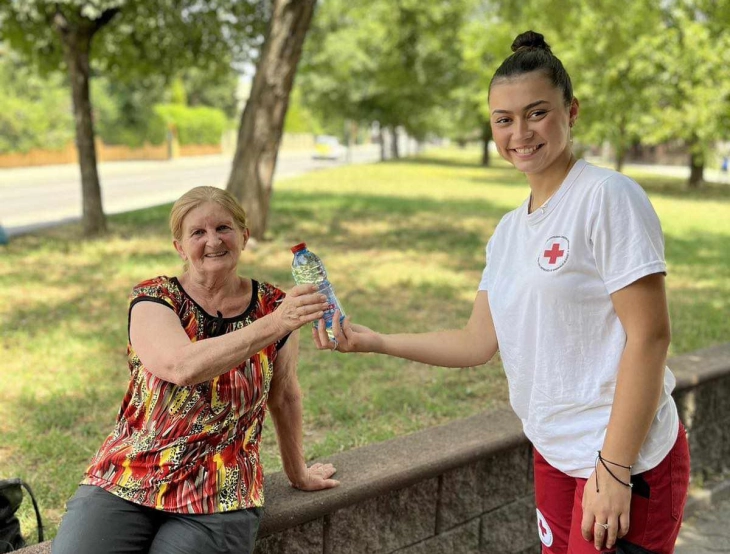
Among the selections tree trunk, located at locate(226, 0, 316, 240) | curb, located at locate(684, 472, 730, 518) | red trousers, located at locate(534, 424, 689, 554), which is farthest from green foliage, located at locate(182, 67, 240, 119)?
red trousers, located at locate(534, 424, 689, 554)

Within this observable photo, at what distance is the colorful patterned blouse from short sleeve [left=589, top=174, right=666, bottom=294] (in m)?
1.12

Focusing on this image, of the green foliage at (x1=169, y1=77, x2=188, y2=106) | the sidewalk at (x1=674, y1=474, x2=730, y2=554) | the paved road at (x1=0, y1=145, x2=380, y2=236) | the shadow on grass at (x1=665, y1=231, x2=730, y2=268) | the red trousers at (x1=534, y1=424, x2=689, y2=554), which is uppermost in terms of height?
the green foliage at (x1=169, y1=77, x2=188, y2=106)

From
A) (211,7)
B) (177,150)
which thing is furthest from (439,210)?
(177,150)

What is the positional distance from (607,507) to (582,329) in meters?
0.44

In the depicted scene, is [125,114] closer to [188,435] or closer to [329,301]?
[188,435]

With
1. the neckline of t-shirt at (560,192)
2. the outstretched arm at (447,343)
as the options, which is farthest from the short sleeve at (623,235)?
the outstretched arm at (447,343)

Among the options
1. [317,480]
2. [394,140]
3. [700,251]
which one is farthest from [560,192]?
[394,140]

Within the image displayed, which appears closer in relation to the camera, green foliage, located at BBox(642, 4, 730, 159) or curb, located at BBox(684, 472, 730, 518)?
curb, located at BBox(684, 472, 730, 518)

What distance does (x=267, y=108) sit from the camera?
10453 millimetres

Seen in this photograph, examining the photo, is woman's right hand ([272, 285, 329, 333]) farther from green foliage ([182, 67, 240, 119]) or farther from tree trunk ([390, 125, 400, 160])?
green foliage ([182, 67, 240, 119])

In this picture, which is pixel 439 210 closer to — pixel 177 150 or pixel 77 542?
pixel 77 542

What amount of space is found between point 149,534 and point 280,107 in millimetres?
8866

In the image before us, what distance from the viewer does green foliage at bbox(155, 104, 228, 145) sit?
53.6 meters

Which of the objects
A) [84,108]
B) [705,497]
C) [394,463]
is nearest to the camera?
[394,463]
